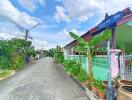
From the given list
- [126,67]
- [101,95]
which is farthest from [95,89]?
[126,67]

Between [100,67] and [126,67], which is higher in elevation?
[126,67]

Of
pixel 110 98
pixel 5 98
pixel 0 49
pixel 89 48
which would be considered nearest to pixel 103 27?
pixel 89 48

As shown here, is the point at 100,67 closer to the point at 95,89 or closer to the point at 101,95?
the point at 95,89

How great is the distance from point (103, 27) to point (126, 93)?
4.77 metres

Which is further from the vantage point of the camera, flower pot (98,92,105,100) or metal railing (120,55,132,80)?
metal railing (120,55,132,80)

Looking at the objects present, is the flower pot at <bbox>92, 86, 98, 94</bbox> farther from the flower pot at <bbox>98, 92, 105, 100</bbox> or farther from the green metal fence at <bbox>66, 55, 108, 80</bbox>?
the green metal fence at <bbox>66, 55, 108, 80</bbox>

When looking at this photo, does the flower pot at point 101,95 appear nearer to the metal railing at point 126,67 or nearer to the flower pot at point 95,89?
the flower pot at point 95,89

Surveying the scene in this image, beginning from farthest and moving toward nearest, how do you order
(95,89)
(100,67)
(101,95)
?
(100,67), (95,89), (101,95)

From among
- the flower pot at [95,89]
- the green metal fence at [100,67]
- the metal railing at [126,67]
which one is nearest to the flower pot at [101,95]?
the flower pot at [95,89]

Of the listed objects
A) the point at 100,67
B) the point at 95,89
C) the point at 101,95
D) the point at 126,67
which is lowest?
the point at 101,95

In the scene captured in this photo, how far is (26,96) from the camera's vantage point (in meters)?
9.00

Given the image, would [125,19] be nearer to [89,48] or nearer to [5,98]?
[89,48]

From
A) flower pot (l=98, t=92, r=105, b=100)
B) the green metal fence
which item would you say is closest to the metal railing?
flower pot (l=98, t=92, r=105, b=100)

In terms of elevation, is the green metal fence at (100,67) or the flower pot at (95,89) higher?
the green metal fence at (100,67)
